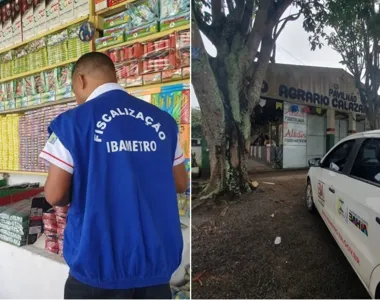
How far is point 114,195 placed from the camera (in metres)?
1.11

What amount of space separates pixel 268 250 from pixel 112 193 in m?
0.78

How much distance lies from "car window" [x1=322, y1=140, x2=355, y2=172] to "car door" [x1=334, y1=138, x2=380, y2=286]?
0.04 metres

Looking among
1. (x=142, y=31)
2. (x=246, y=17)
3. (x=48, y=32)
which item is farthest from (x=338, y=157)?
(x=48, y=32)

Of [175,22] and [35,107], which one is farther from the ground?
[175,22]

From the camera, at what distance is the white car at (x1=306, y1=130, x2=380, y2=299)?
4.09 ft

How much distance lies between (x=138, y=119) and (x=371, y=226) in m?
0.91

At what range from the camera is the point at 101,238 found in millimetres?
1100

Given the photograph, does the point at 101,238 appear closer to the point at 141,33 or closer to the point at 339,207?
the point at 339,207

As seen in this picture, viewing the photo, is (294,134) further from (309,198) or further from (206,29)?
(206,29)

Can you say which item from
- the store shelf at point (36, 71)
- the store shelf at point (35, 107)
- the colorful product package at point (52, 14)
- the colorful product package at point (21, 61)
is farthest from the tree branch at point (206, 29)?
the colorful product package at point (21, 61)

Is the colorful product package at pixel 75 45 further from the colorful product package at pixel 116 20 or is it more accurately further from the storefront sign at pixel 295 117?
the storefront sign at pixel 295 117

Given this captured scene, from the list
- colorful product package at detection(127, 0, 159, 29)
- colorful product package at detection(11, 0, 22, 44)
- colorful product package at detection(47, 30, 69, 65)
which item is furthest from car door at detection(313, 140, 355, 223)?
colorful product package at detection(11, 0, 22, 44)

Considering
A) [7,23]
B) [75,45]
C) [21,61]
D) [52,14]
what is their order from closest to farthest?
[75,45] < [52,14] < [21,61] < [7,23]

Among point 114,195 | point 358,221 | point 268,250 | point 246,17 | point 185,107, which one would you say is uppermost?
point 246,17
